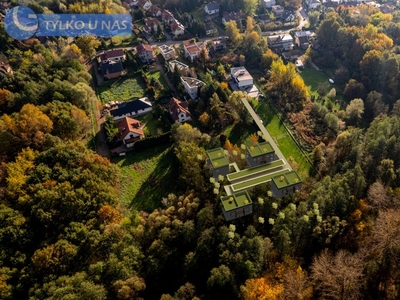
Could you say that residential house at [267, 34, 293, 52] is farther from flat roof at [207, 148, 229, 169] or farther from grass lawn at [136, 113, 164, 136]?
flat roof at [207, 148, 229, 169]

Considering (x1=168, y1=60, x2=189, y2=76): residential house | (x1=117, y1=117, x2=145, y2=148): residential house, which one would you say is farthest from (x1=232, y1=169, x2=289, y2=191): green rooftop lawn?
(x1=168, y1=60, x2=189, y2=76): residential house

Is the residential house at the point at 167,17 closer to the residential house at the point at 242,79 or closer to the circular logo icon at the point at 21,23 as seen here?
the circular logo icon at the point at 21,23

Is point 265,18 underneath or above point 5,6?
underneath

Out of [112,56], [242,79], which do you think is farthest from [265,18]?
[112,56]

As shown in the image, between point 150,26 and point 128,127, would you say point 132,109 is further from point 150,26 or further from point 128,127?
point 150,26

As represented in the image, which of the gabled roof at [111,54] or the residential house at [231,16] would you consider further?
the residential house at [231,16]

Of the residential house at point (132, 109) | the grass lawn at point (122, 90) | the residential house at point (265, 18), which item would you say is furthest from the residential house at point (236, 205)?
the residential house at point (265, 18)

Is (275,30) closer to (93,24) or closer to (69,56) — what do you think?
(93,24)
